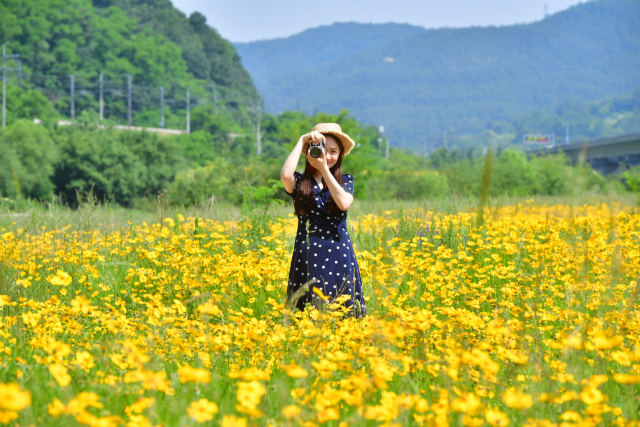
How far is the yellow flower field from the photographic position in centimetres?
183

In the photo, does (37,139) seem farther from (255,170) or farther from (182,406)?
(182,406)

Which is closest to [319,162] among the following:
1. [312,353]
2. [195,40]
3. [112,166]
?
[312,353]

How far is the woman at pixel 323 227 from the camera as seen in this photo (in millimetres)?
3645

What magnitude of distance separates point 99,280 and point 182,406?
10.6 ft

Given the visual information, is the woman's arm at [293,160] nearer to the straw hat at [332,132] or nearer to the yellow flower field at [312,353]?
the straw hat at [332,132]

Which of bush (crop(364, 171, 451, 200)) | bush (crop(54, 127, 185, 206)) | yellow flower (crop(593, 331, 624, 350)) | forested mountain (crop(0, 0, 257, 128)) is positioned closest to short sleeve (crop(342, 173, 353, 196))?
yellow flower (crop(593, 331, 624, 350))

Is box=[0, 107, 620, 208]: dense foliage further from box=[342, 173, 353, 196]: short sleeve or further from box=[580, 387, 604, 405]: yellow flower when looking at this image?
box=[580, 387, 604, 405]: yellow flower

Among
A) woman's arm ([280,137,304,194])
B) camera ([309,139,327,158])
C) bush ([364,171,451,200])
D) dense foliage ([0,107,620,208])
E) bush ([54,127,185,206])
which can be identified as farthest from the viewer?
bush ([54,127,185,206])

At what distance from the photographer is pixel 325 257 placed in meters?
3.69

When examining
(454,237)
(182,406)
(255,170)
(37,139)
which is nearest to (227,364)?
(182,406)

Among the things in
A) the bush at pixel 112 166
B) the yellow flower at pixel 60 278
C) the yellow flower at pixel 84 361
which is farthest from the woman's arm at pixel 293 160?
the bush at pixel 112 166

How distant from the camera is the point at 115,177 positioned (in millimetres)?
38781

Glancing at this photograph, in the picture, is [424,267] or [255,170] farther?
[255,170]

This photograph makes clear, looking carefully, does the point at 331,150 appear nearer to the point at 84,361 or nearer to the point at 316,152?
the point at 316,152
